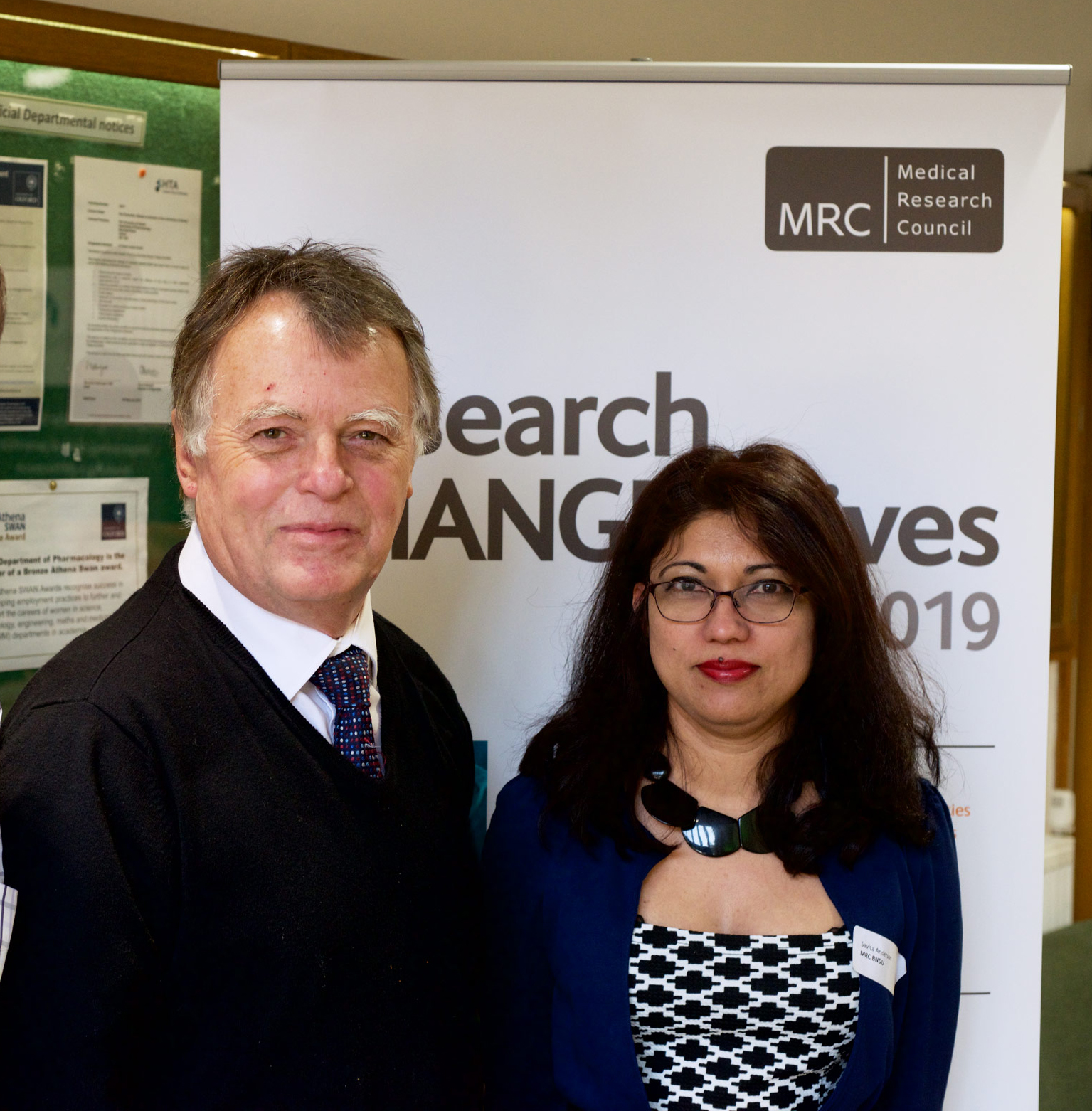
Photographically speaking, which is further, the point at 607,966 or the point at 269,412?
the point at 607,966

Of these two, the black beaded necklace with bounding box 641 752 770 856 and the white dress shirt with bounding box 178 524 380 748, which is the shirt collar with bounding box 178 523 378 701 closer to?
the white dress shirt with bounding box 178 524 380 748

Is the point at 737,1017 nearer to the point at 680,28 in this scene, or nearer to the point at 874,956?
the point at 874,956

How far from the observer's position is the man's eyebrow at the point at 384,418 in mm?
1371

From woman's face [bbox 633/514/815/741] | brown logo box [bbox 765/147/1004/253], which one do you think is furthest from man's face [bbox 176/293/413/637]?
brown logo box [bbox 765/147/1004/253]

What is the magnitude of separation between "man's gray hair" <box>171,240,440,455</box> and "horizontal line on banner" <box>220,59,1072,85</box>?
0.76 meters

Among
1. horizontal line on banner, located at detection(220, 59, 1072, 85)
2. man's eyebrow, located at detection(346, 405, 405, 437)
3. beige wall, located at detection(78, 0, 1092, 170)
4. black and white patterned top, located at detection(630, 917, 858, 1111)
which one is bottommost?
black and white patterned top, located at detection(630, 917, 858, 1111)

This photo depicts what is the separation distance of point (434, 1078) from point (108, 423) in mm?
1910

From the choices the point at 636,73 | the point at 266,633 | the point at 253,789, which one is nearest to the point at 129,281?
the point at 636,73

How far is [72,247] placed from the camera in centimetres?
271

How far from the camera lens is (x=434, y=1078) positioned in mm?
1441

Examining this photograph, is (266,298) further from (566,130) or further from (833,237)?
(833,237)

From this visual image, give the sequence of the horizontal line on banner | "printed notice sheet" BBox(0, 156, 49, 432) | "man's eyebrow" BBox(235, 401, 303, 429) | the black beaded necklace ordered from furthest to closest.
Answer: "printed notice sheet" BBox(0, 156, 49, 432) < the horizontal line on banner < the black beaded necklace < "man's eyebrow" BBox(235, 401, 303, 429)

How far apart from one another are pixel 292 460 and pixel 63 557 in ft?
5.36

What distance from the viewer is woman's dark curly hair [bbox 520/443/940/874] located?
1632 mm
